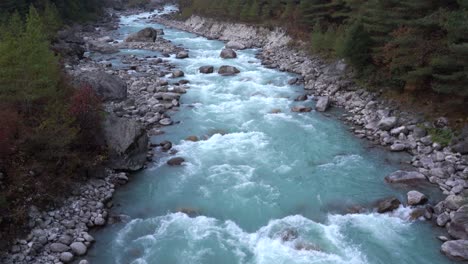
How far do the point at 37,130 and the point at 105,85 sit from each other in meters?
10.9

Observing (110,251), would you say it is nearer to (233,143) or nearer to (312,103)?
(233,143)

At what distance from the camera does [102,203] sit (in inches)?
595

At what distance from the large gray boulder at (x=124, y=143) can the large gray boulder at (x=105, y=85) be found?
660cm

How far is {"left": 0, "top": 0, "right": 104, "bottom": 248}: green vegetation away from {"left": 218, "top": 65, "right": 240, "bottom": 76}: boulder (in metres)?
15.6

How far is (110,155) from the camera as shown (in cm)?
1723

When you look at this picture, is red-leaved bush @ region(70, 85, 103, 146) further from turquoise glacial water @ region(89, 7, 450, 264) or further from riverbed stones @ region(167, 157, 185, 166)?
riverbed stones @ region(167, 157, 185, 166)

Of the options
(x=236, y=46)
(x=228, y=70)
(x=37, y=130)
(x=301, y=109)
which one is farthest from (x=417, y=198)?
(x=236, y=46)

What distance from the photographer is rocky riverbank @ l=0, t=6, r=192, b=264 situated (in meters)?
12.4

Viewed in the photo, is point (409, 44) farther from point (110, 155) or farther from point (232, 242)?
point (110, 155)

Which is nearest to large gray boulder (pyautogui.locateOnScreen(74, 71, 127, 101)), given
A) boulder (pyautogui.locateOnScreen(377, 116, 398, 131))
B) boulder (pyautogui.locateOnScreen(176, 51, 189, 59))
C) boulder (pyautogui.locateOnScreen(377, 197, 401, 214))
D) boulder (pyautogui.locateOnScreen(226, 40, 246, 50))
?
boulder (pyautogui.locateOnScreen(176, 51, 189, 59))

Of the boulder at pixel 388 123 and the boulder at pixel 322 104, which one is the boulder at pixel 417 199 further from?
the boulder at pixel 322 104

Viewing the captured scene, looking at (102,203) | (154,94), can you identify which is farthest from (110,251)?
(154,94)

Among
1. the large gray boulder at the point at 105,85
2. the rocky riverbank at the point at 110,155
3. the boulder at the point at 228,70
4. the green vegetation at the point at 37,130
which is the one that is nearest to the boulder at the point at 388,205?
the rocky riverbank at the point at 110,155

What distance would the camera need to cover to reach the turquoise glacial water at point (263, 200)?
12.9 m
